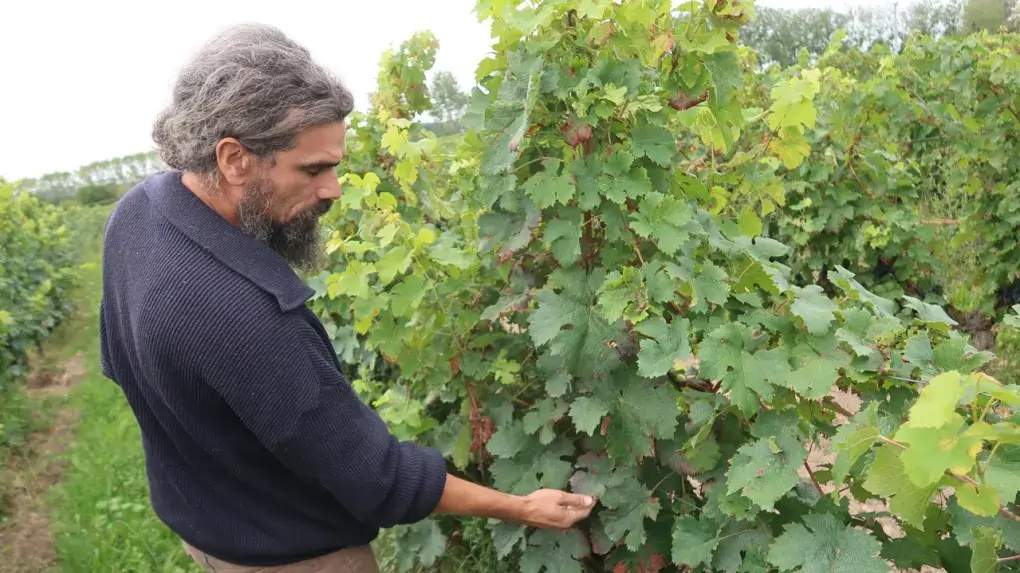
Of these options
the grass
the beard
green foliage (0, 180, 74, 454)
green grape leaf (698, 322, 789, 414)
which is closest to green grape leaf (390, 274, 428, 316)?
the beard

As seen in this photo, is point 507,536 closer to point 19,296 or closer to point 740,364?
point 740,364

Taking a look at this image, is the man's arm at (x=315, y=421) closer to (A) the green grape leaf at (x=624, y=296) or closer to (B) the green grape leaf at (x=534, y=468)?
(B) the green grape leaf at (x=534, y=468)

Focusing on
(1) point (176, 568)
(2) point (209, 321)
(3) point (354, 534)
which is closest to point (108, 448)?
(1) point (176, 568)

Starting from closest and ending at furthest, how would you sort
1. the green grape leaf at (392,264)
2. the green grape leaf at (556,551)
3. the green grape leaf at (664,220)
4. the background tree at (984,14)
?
the green grape leaf at (664,220) → the green grape leaf at (556,551) → the green grape leaf at (392,264) → the background tree at (984,14)

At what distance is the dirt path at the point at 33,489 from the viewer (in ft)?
13.7

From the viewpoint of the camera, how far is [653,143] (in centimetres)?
182

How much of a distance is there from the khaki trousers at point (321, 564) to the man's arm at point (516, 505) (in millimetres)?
309

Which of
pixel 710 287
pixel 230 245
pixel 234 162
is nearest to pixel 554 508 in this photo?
pixel 710 287

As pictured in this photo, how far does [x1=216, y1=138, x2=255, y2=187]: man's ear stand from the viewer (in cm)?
161

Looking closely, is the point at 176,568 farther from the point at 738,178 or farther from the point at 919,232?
the point at 919,232

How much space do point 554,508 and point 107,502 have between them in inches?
143

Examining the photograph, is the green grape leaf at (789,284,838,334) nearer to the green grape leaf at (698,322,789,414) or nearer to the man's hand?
the green grape leaf at (698,322,789,414)

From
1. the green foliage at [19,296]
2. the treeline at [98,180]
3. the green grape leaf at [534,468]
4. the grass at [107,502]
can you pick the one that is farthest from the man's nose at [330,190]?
the treeline at [98,180]

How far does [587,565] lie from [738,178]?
1385 millimetres
